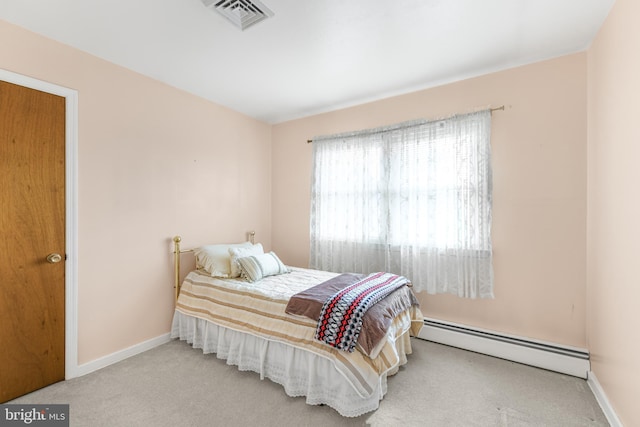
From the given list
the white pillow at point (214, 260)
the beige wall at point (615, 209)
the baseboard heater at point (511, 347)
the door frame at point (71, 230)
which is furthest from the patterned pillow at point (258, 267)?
the beige wall at point (615, 209)

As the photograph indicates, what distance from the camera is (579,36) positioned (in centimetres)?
221

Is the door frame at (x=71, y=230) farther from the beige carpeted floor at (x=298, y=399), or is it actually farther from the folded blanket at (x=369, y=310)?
the folded blanket at (x=369, y=310)

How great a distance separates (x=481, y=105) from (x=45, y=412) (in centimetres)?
420

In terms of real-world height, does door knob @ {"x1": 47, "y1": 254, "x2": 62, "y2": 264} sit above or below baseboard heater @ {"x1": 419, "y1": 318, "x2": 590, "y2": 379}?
above

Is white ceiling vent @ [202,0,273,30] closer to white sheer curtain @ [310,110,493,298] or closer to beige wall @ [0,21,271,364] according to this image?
beige wall @ [0,21,271,364]

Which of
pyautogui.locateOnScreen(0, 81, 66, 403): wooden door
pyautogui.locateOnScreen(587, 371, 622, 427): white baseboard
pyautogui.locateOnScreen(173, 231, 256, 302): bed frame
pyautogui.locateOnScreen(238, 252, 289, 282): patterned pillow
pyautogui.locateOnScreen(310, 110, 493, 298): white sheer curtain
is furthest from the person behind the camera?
pyautogui.locateOnScreen(173, 231, 256, 302): bed frame

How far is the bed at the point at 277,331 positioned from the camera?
6.19ft

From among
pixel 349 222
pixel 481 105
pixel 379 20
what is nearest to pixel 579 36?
pixel 481 105

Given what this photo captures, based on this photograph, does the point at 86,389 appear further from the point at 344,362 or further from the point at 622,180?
the point at 622,180

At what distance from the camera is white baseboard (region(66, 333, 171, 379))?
7.83 feet

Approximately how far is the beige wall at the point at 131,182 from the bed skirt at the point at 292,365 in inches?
27.5

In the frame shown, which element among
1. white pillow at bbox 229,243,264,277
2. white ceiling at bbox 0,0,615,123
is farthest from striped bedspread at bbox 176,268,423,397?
white ceiling at bbox 0,0,615,123

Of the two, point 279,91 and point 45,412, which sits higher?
point 279,91

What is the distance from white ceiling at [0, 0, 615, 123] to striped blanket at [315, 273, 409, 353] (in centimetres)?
195
